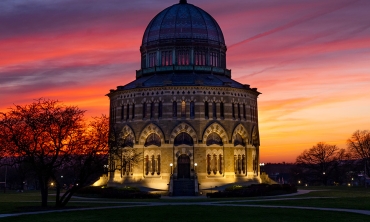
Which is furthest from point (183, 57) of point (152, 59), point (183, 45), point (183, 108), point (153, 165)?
point (153, 165)

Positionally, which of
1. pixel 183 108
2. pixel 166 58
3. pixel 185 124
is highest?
pixel 166 58

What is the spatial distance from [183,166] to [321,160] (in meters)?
61.3

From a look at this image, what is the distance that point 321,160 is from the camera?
128 meters

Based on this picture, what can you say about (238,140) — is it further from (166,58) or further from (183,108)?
(166,58)

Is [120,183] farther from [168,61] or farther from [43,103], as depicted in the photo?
[43,103]

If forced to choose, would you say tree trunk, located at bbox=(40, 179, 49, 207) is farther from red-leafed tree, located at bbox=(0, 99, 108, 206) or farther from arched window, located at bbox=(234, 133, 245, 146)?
arched window, located at bbox=(234, 133, 245, 146)

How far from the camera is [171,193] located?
226ft

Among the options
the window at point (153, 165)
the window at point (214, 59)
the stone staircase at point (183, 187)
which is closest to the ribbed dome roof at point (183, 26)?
the window at point (214, 59)

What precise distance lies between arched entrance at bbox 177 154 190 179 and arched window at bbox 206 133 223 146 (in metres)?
4.16

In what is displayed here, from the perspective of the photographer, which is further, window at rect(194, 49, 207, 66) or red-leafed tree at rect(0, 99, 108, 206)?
window at rect(194, 49, 207, 66)

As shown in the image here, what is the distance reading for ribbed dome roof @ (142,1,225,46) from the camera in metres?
86.2

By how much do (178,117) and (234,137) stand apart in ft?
31.4

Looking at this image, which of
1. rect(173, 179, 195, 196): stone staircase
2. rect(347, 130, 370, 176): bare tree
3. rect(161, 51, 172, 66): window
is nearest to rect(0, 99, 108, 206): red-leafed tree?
rect(173, 179, 195, 196): stone staircase

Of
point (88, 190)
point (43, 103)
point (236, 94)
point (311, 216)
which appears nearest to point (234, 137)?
point (236, 94)
